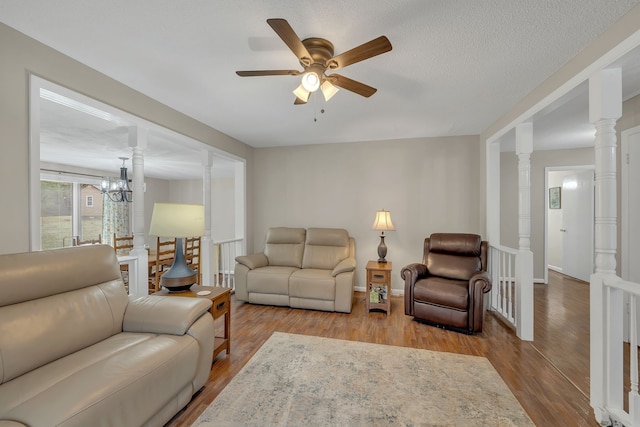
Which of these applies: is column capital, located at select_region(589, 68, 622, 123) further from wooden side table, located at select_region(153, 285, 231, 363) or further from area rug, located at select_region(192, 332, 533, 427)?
wooden side table, located at select_region(153, 285, 231, 363)


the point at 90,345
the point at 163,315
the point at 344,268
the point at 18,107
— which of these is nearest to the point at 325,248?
the point at 344,268

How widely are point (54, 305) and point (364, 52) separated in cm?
236

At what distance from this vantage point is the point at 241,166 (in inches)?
185

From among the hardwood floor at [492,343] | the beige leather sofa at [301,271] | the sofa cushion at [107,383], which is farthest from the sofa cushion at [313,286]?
the sofa cushion at [107,383]

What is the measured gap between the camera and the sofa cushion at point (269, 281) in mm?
3664

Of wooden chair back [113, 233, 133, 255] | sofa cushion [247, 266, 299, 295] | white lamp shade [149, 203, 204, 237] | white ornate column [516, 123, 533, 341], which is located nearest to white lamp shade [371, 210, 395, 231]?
sofa cushion [247, 266, 299, 295]

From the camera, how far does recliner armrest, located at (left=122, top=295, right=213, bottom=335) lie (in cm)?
183

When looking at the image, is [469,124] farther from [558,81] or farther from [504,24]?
[504,24]

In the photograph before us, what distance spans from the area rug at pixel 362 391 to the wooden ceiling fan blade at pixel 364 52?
2.23m

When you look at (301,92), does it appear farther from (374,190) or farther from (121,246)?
(121,246)

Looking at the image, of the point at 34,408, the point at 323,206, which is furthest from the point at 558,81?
the point at 34,408

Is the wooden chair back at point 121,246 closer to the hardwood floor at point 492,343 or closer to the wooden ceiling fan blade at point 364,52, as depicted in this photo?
the hardwood floor at point 492,343

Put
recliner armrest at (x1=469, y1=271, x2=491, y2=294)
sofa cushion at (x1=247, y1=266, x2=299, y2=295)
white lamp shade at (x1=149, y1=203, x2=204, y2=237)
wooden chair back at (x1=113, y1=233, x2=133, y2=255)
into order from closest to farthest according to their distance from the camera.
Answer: white lamp shade at (x1=149, y1=203, x2=204, y2=237) < recliner armrest at (x1=469, y1=271, x2=491, y2=294) < sofa cushion at (x1=247, y1=266, x2=299, y2=295) < wooden chair back at (x1=113, y1=233, x2=133, y2=255)

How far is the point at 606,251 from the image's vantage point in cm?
179
